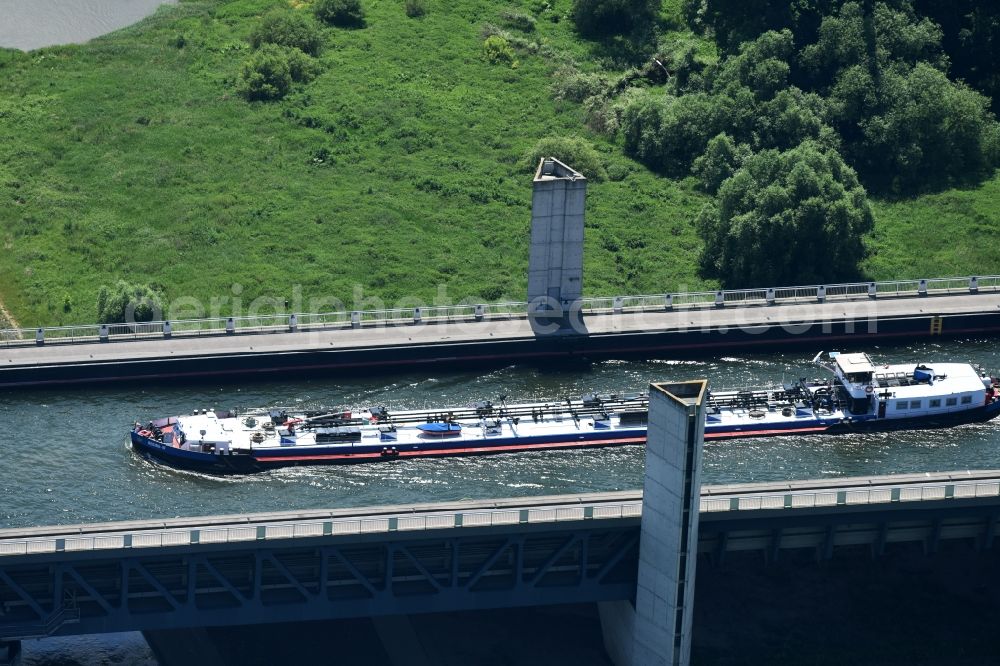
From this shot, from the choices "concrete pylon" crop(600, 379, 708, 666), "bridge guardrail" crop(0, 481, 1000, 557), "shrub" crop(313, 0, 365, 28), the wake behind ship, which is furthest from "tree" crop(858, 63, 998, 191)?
"concrete pylon" crop(600, 379, 708, 666)

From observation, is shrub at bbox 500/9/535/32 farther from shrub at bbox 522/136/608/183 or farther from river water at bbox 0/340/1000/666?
river water at bbox 0/340/1000/666

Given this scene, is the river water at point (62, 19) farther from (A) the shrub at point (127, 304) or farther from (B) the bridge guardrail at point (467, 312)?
(B) the bridge guardrail at point (467, 312)

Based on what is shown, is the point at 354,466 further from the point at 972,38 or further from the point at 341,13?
the point at 972,38

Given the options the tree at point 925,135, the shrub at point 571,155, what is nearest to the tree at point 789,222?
the tree at point 925,135

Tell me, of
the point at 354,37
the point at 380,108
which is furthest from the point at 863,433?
the point at 354,37

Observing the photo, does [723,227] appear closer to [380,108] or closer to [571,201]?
[571,201]

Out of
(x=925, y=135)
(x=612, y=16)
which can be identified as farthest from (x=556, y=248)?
(x=612, y=16)

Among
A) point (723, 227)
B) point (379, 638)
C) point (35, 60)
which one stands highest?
point (35, 60)
